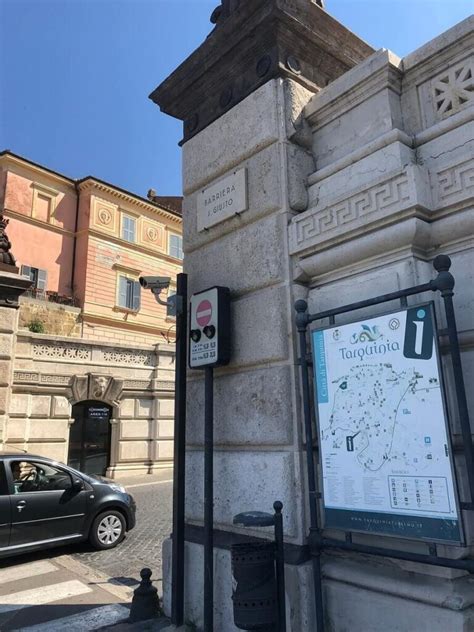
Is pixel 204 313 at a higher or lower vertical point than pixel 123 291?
lower

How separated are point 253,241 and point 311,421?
5.22 ft

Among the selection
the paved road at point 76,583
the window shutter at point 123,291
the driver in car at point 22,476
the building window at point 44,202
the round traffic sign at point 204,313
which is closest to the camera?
the round traffic sign at point 204,313

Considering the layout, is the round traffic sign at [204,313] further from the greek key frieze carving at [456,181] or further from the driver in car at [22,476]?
the driver in car at [22,476]

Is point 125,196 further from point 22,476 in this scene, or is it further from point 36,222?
point 22,476

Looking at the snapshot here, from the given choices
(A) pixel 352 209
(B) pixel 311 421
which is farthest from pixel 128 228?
(B) pixel 311 421

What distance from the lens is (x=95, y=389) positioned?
16938 millimetres

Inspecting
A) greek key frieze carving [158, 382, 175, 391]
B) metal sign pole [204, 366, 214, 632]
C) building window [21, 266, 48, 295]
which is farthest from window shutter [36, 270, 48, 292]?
metal sign pole [204, 366, 214, 632]

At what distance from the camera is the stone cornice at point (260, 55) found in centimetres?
438

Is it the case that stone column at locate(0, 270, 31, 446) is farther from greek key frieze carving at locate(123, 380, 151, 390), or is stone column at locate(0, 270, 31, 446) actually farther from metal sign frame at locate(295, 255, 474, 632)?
metal sign frame at locate(295, 255, 474, 632)

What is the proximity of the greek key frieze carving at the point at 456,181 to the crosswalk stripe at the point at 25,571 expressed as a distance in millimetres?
6707

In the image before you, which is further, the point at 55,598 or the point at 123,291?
the point at 123,291

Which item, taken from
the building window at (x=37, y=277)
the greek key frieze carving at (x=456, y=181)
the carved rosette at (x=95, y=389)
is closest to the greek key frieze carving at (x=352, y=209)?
the greek key frieze carving at (x=456, y=181)

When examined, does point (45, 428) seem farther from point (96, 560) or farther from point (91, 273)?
point (91, 273)

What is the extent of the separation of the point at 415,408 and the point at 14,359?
1445cm
